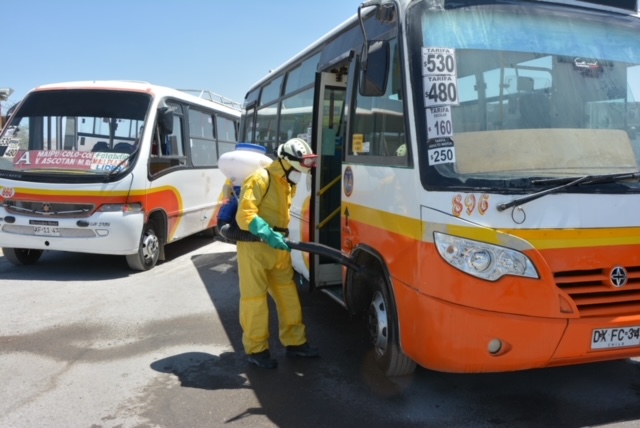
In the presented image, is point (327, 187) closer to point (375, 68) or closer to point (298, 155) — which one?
point (298, 155)

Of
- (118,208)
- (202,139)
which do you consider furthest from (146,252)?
(202,139)

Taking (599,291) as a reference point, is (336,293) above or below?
below

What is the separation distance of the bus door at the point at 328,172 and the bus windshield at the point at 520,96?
177 centimetres

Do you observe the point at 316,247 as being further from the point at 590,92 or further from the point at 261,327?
the point at 590,92

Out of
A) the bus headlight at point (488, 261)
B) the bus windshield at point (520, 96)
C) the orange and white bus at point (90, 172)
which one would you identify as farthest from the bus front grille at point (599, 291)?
the orange and white bus at point (90, 172)

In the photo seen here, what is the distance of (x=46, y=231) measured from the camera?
7.73 meters

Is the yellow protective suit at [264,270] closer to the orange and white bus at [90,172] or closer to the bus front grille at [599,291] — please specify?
the bus front grille at [599,291]

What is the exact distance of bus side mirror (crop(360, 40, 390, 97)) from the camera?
372 cm

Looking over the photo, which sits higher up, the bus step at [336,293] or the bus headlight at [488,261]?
the bus headlight at [488,261]

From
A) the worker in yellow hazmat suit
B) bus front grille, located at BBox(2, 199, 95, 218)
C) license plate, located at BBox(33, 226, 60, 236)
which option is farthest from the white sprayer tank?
license plate, located at BBox(33, 226, 60, 236)

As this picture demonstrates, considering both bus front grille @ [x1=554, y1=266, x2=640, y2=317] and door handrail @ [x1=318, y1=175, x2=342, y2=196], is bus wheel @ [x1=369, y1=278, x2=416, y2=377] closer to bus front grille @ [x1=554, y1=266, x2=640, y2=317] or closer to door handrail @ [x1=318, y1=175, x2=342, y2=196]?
bus front grille @ [x1=554, y1=266, x2=640, y2=317]

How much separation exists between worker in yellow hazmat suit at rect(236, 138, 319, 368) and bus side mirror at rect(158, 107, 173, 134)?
441cm

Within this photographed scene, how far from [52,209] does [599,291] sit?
22.8ft

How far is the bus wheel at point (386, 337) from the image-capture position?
394 centimetres
